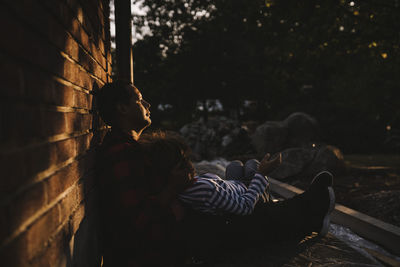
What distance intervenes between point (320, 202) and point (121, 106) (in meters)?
2.16

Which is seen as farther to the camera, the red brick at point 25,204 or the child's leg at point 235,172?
the child's leg at point 235,172

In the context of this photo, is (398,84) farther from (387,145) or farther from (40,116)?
(40,116)

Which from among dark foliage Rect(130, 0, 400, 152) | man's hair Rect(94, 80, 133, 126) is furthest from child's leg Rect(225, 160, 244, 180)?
dark foliage Rect(130, 0, 400, 152)

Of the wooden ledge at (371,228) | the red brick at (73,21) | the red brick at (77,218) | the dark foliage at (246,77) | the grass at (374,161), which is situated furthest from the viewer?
the dark foliage at (246,77)

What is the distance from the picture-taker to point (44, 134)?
1.20 metres

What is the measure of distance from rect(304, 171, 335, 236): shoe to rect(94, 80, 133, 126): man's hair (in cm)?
205

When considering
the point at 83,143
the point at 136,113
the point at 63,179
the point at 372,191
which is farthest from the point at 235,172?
the point at 372,191

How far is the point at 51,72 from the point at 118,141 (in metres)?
0.92

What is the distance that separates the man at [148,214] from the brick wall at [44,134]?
0.18 meters

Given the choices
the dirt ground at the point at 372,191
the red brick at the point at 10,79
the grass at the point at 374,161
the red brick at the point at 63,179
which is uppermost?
the red brick at the point at 10,79

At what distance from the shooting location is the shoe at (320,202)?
295cm

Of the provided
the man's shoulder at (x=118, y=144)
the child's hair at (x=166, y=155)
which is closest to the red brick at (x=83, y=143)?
the man's shoulder at (x=118, y=144)

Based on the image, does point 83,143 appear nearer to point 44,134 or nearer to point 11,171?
point 44,134

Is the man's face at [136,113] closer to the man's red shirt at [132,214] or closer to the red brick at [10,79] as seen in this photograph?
the man's red shirt at [132,214]
